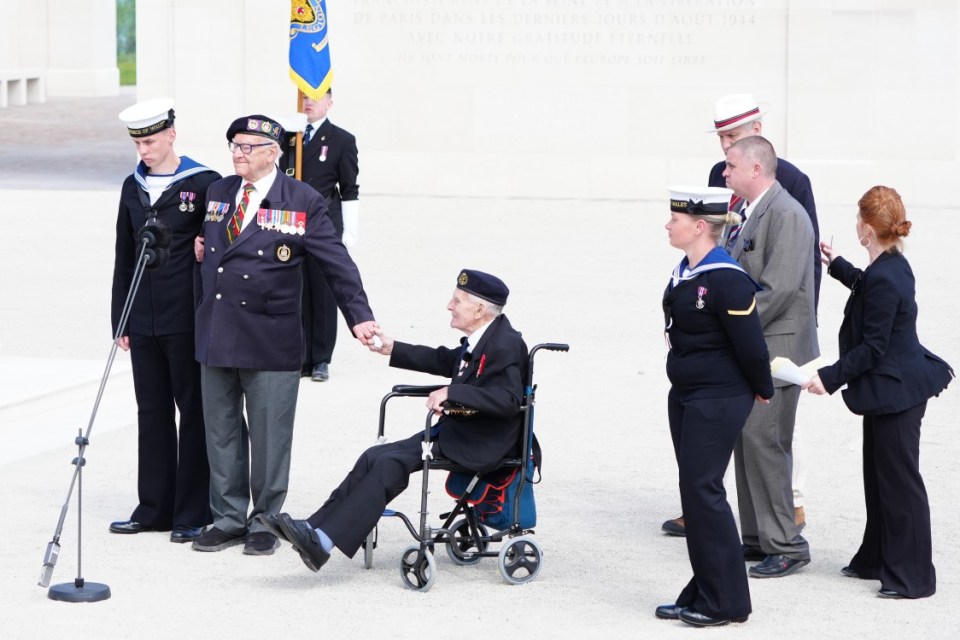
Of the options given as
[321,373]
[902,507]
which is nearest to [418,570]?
[902,507]

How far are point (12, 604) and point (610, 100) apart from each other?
50.2 ft

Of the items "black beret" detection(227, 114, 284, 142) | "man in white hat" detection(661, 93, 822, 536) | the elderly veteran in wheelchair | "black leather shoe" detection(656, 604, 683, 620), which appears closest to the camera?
"black leather shoe" detection(656, 604, 683, 620)

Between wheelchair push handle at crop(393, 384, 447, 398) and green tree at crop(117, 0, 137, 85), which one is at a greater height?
green tree at crop(117, 0, 137, 85)

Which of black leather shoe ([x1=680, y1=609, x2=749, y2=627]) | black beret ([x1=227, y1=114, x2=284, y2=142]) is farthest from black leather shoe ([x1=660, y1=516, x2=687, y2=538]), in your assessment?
black beret ([x1=227, y1=114, x2=284, y2=142])

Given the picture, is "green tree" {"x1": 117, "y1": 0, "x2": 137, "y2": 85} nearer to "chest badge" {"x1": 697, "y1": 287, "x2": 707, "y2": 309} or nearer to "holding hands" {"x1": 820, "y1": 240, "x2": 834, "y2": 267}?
"holding hands" {"x1": 820, "y1": 240, "x2": 834, "y2": 267}

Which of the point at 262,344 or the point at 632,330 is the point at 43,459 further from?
the point at 632,330

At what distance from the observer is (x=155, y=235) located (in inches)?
252

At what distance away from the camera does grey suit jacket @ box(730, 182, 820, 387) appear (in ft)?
21.1

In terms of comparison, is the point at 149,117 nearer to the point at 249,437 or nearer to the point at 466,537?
the point at 249,437

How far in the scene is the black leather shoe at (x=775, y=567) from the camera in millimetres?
6348

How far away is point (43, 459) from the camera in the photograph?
319 inches

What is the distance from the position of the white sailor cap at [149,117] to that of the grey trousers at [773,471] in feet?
8.79

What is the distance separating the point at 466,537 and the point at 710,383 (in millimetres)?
1278

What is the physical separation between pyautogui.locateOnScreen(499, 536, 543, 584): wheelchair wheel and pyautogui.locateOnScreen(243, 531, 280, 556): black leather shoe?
1.01 metres
